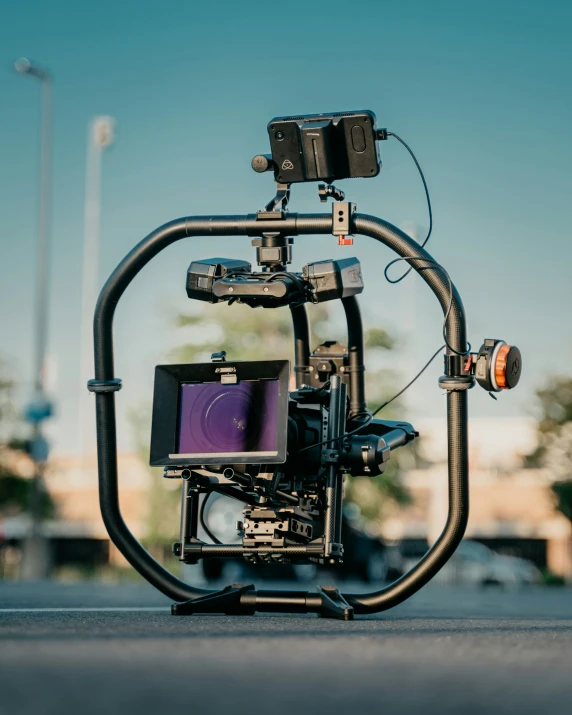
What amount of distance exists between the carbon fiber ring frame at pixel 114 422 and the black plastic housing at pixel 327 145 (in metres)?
0.23

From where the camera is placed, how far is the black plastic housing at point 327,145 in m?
5.92

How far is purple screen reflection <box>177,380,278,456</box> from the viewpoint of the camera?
5.29 m

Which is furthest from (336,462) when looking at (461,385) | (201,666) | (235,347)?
(235,347)

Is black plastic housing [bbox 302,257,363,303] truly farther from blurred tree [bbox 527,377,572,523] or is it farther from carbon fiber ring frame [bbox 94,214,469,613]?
blurred tree [bbox 527,377,572,523]

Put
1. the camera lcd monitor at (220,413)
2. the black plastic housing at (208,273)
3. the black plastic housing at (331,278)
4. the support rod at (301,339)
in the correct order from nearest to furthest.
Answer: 1. the camera lcd monitor at (220,413)
2. the black plastic housing at (331,278)
3. the black plastic housing at (208,273)
4. the support rod at (301,339)

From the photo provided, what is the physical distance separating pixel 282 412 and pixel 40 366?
19.8 meters

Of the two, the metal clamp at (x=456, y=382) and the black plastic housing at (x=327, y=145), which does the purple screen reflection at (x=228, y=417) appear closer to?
the metal clamp at (x=456, y=382)

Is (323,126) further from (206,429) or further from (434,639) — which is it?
(434,639)

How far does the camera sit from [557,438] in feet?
109

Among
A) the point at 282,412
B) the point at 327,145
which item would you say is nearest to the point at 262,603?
the point at 282,412

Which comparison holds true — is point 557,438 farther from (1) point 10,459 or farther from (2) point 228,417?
(2) point 228,417

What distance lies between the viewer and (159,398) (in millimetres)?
5586

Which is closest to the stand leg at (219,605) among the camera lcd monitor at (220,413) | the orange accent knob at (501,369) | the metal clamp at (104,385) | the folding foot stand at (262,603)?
the folding foot stand at (262,603)

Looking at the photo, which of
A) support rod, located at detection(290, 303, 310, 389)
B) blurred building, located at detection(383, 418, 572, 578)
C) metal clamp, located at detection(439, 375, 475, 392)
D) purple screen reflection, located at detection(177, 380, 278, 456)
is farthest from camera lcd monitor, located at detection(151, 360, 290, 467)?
blurred building, located at detection(383, 418, 572, 578)
